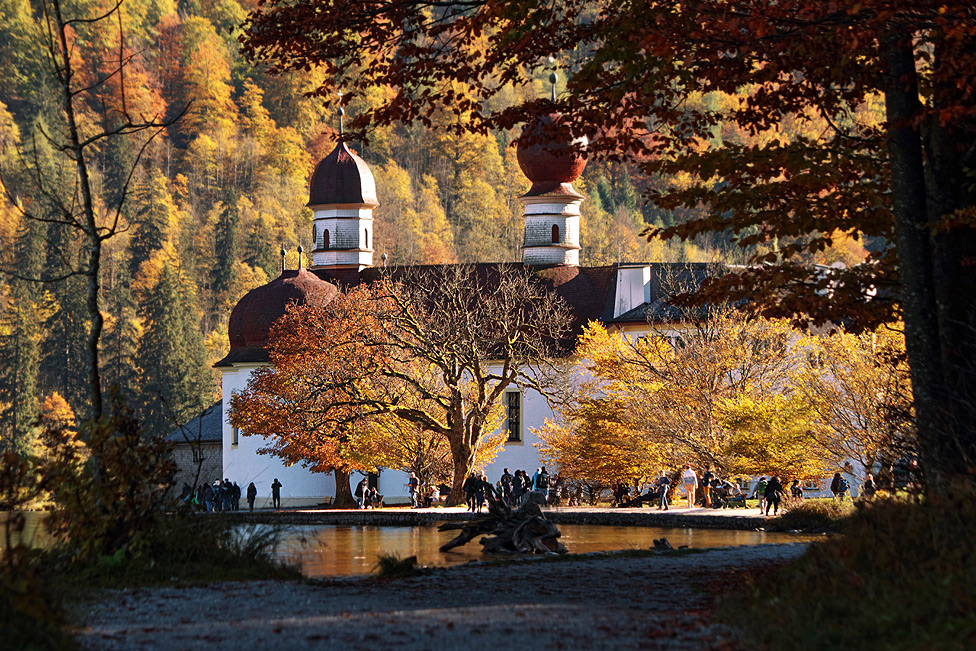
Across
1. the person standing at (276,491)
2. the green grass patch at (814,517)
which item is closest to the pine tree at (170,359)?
the person standing at (276,491)

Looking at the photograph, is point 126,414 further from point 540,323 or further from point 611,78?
point 540,323

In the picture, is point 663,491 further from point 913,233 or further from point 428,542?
point 913,233

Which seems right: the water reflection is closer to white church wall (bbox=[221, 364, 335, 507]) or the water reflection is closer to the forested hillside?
white church wall (bbox=[221, 364, 335, 507])

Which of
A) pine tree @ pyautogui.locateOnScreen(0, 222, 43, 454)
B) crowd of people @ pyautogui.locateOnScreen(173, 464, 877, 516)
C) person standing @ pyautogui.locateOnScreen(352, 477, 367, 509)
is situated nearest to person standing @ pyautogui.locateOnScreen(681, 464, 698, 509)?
crowd of people @ pyautogui.locateOnScreen(173, 464, 877, 516)

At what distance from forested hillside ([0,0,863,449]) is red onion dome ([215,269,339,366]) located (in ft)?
83.0

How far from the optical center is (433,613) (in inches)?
415

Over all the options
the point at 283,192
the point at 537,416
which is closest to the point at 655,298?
the point at 537,416

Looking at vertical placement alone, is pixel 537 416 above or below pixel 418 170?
below

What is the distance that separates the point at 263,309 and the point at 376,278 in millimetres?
4993

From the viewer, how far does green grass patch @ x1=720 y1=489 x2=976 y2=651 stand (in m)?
8.39

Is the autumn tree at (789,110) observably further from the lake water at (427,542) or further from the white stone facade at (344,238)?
the white stone facade at (344,238)

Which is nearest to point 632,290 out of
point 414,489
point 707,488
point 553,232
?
point 553,232

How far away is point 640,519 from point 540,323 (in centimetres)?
1146

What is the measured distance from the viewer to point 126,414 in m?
14.3
